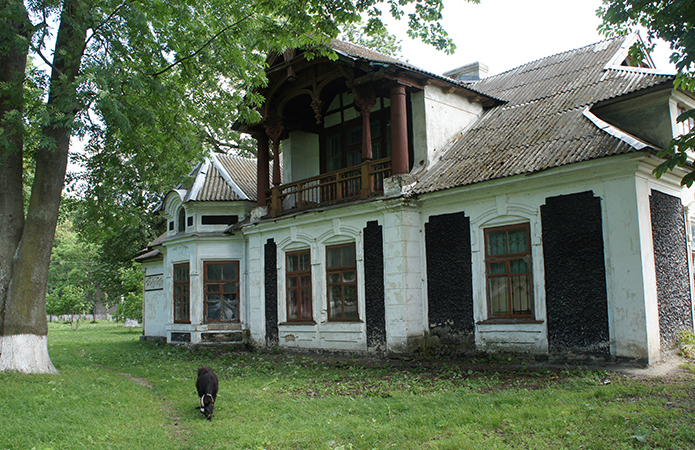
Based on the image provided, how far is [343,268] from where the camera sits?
1343 cm

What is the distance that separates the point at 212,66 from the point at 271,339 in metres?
7.04

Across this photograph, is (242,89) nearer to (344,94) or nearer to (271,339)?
(344,94)

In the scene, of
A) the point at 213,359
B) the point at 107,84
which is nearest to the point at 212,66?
the point at 107,84

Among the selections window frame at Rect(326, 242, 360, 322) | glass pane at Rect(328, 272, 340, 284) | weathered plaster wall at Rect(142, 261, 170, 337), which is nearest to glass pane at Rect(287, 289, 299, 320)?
window frame at Rect(326, 242, 360, 322)

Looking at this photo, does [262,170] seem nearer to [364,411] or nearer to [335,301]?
[335,301]

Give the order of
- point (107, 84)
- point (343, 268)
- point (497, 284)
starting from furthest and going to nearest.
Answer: point (343, 268)
point (497, 284)
point (107, 84)

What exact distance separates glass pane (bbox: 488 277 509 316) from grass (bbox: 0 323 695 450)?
1.13 metres

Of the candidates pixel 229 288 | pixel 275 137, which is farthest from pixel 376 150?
pixel 229 288

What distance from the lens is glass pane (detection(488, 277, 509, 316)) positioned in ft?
36.1

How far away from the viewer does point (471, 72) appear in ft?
59.7

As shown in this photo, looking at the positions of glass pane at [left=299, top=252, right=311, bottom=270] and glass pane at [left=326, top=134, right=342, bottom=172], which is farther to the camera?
glass pane at [left=326, top=134, right=342, bottom=172]

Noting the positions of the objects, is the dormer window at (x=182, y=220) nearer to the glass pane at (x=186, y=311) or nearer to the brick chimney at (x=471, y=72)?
the glass pane at (x=186, y=311)

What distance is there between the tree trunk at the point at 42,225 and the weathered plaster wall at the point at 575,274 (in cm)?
853

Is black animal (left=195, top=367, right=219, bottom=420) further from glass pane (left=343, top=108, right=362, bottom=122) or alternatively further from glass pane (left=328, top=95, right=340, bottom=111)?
glass pane (left=328, top=95, right=340, bottom=111)
